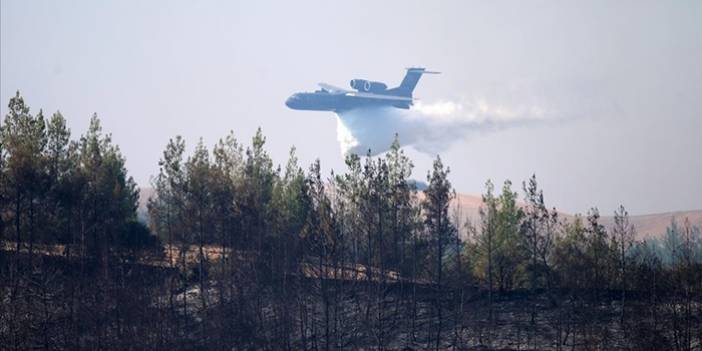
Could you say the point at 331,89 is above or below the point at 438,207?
above

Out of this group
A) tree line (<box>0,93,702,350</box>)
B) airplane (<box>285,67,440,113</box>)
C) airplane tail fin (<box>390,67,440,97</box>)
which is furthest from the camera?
airplane tail fin (<box>390,67,440,97</box>)

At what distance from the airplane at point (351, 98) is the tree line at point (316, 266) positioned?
3539 inches

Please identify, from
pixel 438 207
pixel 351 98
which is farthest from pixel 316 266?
pixel 351 98

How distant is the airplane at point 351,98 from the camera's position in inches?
5891

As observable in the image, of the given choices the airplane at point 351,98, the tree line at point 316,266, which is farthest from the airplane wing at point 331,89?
the tree line at point 316,266

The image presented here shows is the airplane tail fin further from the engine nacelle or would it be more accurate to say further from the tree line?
the tree line

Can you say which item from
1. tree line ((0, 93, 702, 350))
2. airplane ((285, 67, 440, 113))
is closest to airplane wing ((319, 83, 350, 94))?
airplane ((285, 67, 440, 113))

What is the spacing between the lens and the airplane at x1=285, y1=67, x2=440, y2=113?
14962 cm

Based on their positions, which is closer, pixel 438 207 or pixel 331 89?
pixel 438 207

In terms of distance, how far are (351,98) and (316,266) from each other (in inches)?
4116

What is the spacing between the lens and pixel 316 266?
5494 cm

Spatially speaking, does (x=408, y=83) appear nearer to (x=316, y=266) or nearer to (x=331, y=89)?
(x=331, y=89)

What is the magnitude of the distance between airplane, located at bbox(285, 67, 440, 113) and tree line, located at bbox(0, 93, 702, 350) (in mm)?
89886

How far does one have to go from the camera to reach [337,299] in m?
49.3
